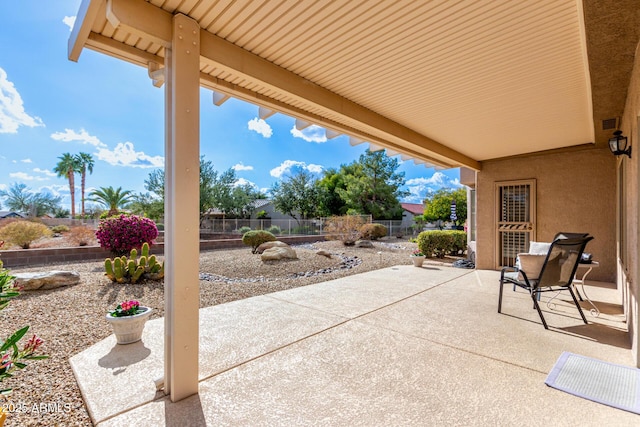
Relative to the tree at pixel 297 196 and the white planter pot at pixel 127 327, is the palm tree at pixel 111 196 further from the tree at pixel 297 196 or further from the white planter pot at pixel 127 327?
the white planter pot at pixel 127 327

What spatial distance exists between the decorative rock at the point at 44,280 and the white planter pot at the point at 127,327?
3.15 metres

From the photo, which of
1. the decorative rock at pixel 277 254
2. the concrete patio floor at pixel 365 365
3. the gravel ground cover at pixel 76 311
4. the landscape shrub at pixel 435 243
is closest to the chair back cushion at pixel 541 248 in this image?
the concrete patio floor at pixel 365 365

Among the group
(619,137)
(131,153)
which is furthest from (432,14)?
(131,153)

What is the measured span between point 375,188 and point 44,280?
23.1m

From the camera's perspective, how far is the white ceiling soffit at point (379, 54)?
2254 mm

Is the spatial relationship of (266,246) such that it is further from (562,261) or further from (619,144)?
(619,144)

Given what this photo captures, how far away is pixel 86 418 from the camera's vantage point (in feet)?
6.28

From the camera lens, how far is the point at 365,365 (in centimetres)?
259

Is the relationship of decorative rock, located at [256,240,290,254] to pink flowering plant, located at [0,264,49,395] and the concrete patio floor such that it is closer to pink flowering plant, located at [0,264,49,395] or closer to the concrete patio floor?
the concrete patio floor

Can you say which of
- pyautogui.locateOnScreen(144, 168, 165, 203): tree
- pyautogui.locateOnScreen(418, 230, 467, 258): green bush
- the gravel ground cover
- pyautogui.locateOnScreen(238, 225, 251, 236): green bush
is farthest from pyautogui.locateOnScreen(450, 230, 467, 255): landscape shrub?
pyautogui.locateOnScreen(144, 168, 165, 203): tree

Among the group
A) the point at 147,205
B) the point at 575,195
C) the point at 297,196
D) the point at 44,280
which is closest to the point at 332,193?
the point at 297,196

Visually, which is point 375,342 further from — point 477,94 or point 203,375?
point 477,94

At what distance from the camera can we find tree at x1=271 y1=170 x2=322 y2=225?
84.1ft

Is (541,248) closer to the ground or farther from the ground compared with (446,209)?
closer to the ground
